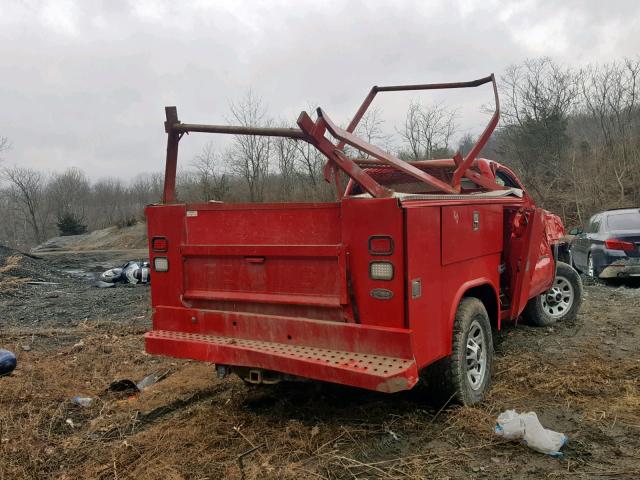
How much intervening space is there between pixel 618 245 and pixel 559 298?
3345 millimetres

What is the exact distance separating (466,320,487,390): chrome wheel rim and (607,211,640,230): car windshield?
6.99m

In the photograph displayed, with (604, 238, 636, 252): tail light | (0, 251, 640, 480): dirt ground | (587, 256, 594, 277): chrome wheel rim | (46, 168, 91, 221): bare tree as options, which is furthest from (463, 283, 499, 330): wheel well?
(46, 168, 91, 221): bare tree

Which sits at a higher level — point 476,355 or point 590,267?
point 476,355

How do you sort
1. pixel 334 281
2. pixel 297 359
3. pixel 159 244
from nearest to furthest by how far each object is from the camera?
pixel 297 359 → pixel 334 281 → pixel 159 244

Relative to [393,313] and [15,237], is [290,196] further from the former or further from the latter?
[15,237]

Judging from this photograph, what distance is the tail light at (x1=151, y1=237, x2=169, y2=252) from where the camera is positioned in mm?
4148

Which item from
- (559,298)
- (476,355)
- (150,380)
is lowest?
(150,380)

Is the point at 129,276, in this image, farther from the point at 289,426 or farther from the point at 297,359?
the point at 297,359

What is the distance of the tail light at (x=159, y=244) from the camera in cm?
415

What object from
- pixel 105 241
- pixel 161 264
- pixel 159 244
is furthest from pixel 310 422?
pixel 105 241

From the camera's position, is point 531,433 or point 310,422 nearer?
point 531,433

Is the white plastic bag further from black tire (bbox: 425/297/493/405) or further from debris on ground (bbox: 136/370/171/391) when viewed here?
debris on ground (bbox: 136/370/171/391)

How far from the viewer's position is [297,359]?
3.29 metres

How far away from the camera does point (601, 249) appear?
9609 mm
